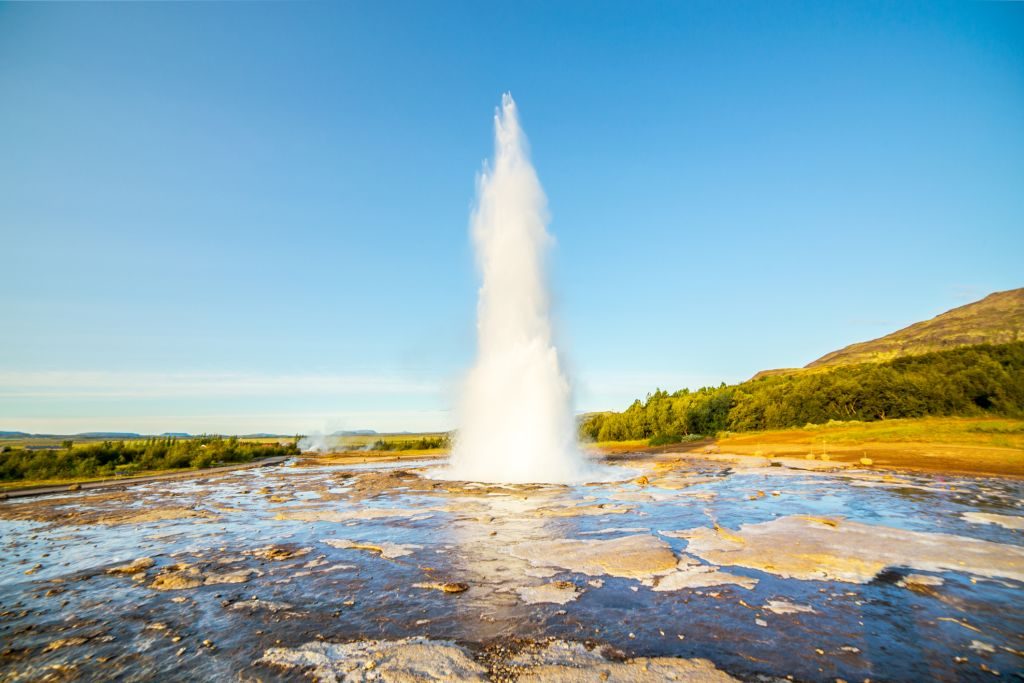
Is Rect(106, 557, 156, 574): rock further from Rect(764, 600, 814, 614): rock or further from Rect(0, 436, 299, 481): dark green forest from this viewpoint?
Rect(0, 436, 299, 481): dark green forest

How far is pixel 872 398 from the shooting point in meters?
58.9

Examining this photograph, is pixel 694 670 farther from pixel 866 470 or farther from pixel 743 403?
pixel 743 403

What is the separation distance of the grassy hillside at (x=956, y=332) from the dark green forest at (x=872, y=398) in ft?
192

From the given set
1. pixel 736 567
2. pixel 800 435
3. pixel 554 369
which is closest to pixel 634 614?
pixel 736 567

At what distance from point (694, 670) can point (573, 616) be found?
2.37 metres

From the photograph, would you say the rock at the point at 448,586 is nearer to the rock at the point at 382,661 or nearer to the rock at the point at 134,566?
the rock at the point at 382,661

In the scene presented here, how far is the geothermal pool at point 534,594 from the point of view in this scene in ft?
20.9

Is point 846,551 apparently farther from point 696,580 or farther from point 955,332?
point 955,332

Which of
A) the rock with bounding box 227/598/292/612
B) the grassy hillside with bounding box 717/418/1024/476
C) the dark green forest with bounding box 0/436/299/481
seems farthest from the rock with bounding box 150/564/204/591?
the dark green forest with bounding box 0/436/299/481

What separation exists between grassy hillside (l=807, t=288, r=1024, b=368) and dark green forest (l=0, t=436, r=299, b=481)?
451 feet

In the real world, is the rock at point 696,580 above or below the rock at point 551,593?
below

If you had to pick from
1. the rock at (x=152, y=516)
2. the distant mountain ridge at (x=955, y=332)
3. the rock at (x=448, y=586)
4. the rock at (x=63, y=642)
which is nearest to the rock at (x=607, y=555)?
the rock at (x=448, y=586)

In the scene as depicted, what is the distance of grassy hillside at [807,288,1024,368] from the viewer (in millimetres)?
127375

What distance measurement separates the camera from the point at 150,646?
282 inches
